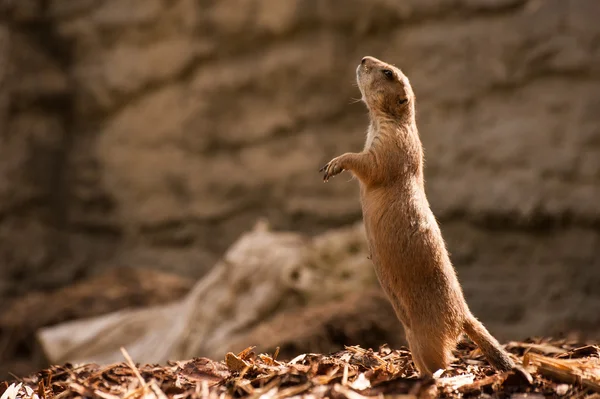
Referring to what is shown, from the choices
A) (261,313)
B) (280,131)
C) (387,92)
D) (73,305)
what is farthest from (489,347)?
(280,131)

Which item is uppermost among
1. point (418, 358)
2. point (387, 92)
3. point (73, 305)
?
point (387, 92)

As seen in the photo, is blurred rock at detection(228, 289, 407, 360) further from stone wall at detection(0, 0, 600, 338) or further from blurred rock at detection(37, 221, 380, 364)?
stone wall at detection(0, 0, 600, 338)

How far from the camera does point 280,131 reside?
36.3ft

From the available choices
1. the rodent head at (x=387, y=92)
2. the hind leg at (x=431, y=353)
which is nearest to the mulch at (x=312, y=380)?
the hind leg at (x=431, y=353)

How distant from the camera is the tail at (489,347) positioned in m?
3.78

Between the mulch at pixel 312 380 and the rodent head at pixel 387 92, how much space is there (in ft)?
4.81

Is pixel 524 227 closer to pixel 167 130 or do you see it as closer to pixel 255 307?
pixel 255 307

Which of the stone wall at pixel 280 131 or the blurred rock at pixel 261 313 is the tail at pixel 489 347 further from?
the stone wall at pixel 280 131

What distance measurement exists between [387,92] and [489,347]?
5.28 ft

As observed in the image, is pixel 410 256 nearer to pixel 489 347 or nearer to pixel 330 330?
pixel 489 347

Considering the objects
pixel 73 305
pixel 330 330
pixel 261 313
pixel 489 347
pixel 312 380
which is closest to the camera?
pixel 312 380

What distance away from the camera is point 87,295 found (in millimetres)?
9875

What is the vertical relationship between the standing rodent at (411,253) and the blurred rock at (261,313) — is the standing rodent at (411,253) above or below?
above

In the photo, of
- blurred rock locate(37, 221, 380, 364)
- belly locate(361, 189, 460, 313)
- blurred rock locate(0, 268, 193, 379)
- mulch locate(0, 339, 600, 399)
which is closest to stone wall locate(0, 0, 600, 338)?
blurred rock locate(0, 268, 193, 379)
